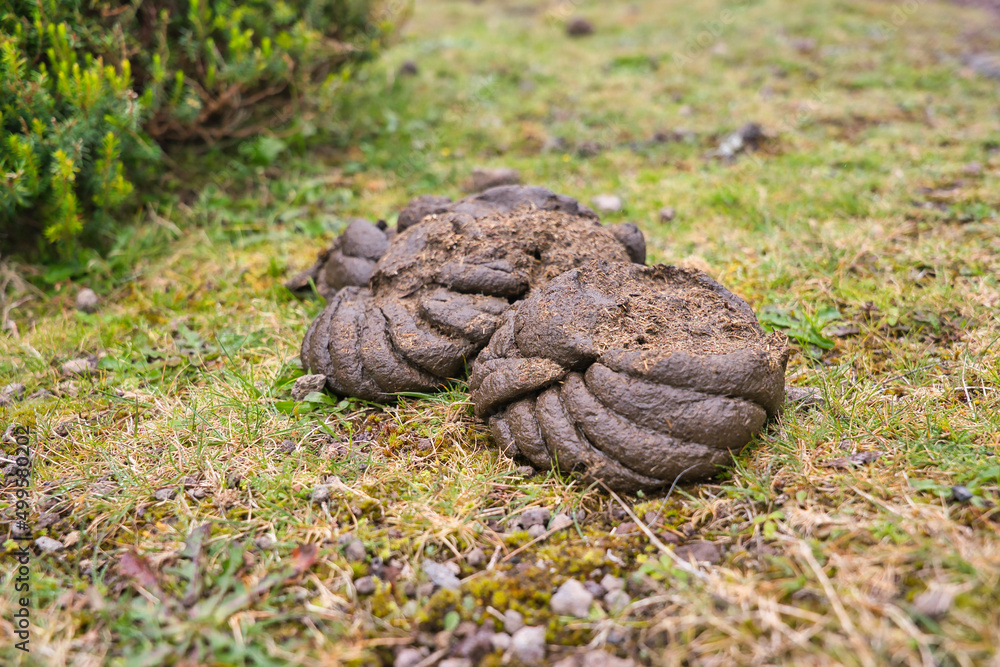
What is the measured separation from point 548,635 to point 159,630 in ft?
4.16

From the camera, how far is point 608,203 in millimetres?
5172

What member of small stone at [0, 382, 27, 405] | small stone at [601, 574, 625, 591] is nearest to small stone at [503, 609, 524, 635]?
small stone at [601, 574, 625, 591]

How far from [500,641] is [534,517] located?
57cm

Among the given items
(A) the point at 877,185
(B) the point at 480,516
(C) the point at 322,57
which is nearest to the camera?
(B) the point at 480,516

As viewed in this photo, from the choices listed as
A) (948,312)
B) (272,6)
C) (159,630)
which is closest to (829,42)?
(948,312)

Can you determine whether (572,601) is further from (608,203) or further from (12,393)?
(608,203)

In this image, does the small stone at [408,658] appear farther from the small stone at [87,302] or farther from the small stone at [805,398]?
the small stone at [87,302]

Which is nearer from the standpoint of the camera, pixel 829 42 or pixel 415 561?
pixel 415 561

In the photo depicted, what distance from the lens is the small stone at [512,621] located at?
214 cm

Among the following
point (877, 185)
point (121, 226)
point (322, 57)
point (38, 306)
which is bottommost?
point (38, 306)

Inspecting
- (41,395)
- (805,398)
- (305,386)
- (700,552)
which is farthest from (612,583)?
(41,395)

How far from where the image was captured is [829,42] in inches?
345

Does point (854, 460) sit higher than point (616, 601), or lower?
higher

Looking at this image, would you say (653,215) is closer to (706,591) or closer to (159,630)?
(706,591)
